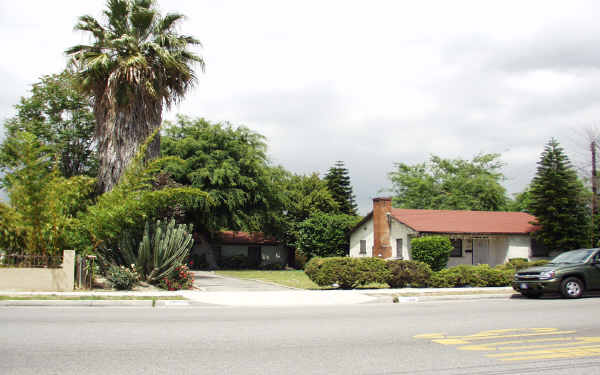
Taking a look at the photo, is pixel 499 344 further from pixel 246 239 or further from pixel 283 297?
pixel 246 239

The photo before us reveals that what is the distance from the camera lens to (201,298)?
15844 millimetres

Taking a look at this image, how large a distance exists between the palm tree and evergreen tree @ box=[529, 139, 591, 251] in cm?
2474

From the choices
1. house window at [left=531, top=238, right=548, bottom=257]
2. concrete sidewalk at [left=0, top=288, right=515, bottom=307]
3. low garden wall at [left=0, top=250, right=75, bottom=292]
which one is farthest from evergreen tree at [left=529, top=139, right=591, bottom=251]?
low garden wall at [left=0, top=250, right=75, bottom=292]

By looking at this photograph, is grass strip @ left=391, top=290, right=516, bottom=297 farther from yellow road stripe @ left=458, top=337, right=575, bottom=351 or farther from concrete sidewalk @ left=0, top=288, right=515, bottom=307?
yellow road stripe @ left=458, top=337, right=575, bottom=351

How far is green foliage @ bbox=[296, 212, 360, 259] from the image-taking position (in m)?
40.6

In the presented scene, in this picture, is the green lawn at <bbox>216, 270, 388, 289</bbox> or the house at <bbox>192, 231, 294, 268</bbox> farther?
the house at <bbox>192, 231, 294, 268</bbox>

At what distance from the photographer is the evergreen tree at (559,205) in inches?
1281

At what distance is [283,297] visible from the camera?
16469 mm

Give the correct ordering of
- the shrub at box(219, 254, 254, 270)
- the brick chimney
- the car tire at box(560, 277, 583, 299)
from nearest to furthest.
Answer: the car tire at box(560, 277, 583, 299) < the brick chimney < the shrub at box(219, 254, 254, 270)

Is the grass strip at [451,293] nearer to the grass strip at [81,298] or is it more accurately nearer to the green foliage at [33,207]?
the grass strip at [81,298]

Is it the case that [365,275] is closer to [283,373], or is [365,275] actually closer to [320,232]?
[283,373]

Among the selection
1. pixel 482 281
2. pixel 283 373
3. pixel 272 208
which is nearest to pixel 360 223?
pixel 272 208

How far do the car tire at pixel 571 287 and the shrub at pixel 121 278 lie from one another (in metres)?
14.2

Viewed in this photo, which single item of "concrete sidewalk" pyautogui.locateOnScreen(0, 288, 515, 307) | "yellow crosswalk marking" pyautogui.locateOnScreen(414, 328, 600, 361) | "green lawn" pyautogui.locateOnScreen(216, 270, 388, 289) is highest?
"yellow crosswalk marking" pyautogui.locateOnScreen(414, 328, 600, 361)
